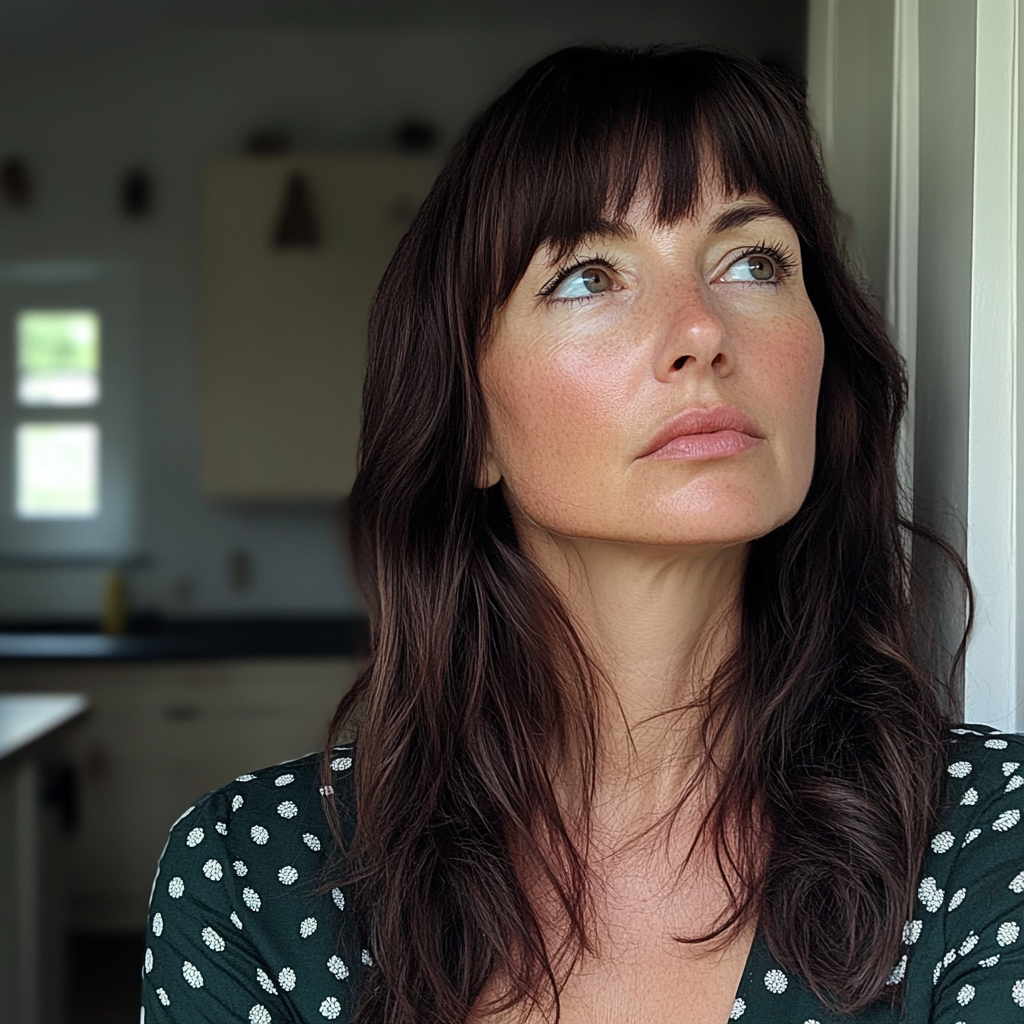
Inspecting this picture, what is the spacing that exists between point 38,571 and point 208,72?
198cm

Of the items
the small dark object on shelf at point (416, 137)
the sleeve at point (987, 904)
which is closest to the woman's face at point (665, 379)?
the sleeve at point (987, 904)

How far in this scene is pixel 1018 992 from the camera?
0.85 meters

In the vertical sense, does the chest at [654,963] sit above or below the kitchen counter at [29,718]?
above

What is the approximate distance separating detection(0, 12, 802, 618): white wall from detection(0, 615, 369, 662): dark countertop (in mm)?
96

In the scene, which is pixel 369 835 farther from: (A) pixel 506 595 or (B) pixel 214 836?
(A) pixel 506 595

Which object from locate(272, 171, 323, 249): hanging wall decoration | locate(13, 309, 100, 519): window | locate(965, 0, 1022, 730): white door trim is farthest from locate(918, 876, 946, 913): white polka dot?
locate(13, 309, 100, 519): window

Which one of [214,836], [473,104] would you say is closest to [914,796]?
[214,836]

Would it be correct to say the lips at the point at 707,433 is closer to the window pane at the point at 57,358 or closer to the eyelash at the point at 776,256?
the eyelash at the point at 776,256

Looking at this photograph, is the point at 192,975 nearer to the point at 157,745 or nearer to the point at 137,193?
the point at 157,745

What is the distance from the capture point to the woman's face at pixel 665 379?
3.18 ft

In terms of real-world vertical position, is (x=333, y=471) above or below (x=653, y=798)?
above

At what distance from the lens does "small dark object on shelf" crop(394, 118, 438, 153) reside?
4.69m

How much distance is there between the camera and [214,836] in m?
1.06

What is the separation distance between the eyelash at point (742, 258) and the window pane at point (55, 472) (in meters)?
4.31
